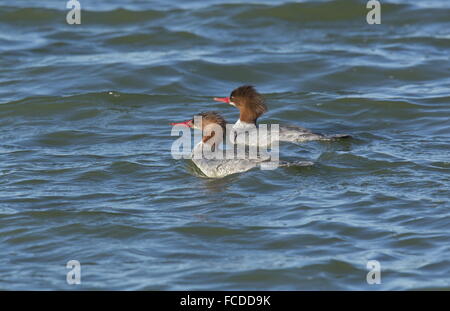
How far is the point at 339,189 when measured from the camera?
952 cm

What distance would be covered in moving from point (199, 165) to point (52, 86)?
15.2 ft

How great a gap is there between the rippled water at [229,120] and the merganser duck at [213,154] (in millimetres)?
213

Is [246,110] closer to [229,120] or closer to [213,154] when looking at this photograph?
[229,120]

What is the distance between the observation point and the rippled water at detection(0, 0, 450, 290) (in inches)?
306

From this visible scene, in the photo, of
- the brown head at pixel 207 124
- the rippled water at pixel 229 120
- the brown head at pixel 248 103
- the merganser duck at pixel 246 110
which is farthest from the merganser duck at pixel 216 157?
the brown head at pixel 248 103

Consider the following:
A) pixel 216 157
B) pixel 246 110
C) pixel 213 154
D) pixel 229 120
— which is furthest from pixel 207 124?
pixel 229 120

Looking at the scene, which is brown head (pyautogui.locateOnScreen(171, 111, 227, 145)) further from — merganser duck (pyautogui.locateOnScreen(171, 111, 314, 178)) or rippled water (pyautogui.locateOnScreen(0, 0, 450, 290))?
rippled water (pyautogui.locateOnScreen(0, 0, 450, 290))

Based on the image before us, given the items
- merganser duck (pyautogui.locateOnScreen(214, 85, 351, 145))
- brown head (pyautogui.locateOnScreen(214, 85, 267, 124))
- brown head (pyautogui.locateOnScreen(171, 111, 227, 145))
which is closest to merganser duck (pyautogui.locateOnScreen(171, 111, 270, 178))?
brown head (pyautogui.locateOnScreen(171, 111, 227, 145))

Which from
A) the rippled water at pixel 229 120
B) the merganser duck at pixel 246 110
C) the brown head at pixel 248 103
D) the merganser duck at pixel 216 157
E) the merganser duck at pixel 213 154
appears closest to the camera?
the rippled water at pixel 229 120

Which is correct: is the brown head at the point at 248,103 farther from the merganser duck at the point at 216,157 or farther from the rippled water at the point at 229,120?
the merganser duck at the point at 216,157

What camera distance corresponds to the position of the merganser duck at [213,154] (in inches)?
409

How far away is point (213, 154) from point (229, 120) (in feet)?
8.45

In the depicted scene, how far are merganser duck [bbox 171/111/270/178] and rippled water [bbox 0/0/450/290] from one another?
21 centimetres

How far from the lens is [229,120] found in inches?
524
